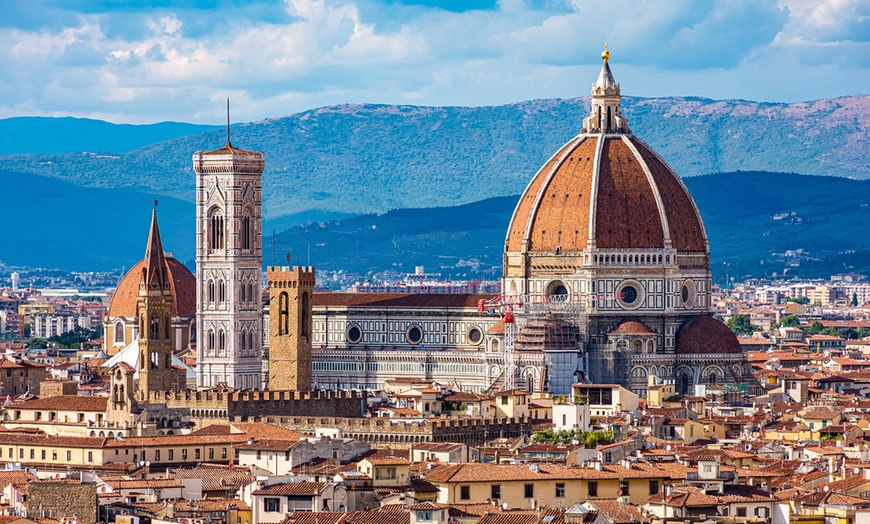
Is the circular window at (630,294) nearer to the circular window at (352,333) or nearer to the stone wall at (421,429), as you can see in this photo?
the circular window at (352,333)

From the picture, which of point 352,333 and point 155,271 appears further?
point 352,333

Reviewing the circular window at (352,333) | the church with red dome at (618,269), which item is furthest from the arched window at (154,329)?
the circular window at (352,333)

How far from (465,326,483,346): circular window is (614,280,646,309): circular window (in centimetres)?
702

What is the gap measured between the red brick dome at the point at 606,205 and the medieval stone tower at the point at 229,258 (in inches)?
542

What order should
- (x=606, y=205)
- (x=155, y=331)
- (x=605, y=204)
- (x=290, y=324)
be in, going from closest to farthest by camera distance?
1. (x=155, y=331)
2. (x=290, y=324)
3. (x=606, y=205)
4. (x=605, y=204)

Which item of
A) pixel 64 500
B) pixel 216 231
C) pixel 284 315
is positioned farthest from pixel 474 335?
pixel 64 500

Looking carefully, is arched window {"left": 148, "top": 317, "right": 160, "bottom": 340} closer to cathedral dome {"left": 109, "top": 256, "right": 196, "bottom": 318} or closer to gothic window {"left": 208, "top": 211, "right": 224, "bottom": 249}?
gothic window {"left": 208, "top": 211, "right": 224, "bottom": 249}

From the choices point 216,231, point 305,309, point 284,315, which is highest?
point 216,231

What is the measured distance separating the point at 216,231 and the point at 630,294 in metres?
20.0

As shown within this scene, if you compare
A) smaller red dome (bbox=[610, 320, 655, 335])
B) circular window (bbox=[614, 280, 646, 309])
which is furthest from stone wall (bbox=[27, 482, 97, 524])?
circular window (bbox=[614, 280, 646, 309])

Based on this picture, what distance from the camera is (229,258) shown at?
131750 mm

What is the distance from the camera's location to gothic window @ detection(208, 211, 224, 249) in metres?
132

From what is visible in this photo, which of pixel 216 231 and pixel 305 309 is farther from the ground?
pixel 216 231

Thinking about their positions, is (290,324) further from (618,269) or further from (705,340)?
(705,340)
